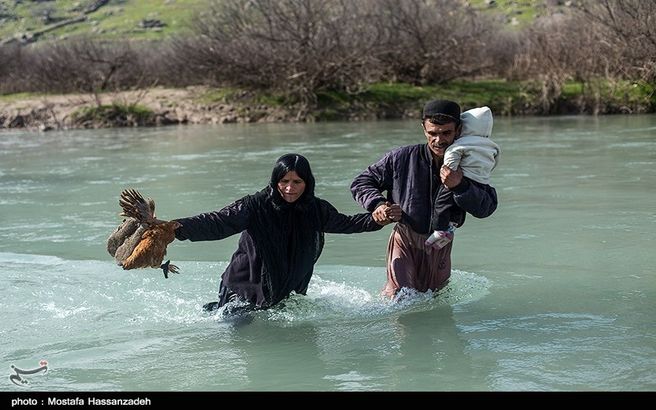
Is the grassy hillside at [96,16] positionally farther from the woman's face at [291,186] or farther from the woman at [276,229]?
the woman's face at [291,186]

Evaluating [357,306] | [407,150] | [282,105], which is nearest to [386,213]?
[407,150]

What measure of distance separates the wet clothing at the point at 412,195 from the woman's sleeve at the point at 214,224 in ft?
2.46

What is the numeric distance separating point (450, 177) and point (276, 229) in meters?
1.10

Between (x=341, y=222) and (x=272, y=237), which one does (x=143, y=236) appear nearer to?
(x=272, y=237)

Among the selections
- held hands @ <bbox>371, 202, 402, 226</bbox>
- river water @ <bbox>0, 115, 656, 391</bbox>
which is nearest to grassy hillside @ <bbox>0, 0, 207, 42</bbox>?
river water @ <bbox>0, 115, 656, 391</bbox>

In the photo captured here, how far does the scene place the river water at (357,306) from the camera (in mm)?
5109

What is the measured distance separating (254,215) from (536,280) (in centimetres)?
269

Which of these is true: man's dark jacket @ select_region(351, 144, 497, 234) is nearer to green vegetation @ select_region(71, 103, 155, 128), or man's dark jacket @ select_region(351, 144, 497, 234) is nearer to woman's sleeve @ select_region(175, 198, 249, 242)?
woman's sleeve @ select_region(175, 198, 249, 242)

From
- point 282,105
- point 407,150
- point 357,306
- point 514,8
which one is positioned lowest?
point 357,306

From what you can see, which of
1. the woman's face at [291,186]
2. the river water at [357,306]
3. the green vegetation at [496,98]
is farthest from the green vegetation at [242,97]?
the woman's face at [291,186]

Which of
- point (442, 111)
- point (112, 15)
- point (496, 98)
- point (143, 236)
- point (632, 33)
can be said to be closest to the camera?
point (143, 236)

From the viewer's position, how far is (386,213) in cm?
561

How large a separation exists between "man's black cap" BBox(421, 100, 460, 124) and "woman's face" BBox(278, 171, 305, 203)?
87 cm
